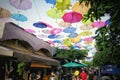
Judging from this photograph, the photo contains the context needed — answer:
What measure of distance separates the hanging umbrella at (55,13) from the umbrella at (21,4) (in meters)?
0.96

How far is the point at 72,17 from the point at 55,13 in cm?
97

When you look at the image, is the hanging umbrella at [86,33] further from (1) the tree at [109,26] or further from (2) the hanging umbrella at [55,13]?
(1) the tree at [109,26]

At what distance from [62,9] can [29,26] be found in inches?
163

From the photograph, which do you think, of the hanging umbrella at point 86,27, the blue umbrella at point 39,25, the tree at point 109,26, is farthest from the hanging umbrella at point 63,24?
the tree at point 109,26

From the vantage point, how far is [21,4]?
10.3m

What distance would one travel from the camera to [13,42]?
12.9 m

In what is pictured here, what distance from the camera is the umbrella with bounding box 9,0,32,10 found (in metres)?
9.93

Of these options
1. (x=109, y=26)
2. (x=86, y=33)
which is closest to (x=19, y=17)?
(x=86, y=33)

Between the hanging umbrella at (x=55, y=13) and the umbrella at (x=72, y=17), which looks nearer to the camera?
the hanging umbrella at (x=55, y=13)

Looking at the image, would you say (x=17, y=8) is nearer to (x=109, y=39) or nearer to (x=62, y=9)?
(x=62, y=9)

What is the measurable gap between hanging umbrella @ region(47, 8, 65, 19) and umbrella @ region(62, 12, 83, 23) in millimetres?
223

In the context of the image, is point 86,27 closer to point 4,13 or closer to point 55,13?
point 55,13

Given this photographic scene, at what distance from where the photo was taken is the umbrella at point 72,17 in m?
11.2

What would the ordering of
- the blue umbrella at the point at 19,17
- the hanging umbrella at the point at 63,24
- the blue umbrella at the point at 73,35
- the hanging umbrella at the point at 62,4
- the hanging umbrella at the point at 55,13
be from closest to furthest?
1. the hanging umbrella at the point at 62,4
2. the hanging umbrella at the point at 55,13
3. the blue umbrella at the point at 19,17
4. the hanging umbrella at the point at 63,24
5. the blue umbrella at the point at 73,35
